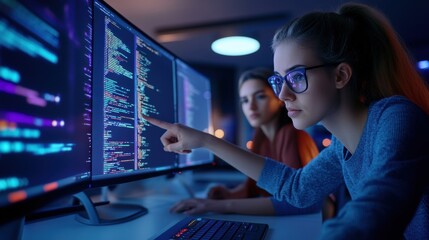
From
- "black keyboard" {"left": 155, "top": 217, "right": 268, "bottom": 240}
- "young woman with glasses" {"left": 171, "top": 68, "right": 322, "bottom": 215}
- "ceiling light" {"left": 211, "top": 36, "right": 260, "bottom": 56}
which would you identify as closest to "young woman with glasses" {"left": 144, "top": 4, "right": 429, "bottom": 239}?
"young woman with glasses" {"left": 171, "top": 68, "right": 322, "bottom": 215}

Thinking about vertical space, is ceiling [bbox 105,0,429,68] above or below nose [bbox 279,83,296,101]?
above

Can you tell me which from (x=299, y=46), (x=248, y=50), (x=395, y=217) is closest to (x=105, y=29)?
(x=299, y=46)

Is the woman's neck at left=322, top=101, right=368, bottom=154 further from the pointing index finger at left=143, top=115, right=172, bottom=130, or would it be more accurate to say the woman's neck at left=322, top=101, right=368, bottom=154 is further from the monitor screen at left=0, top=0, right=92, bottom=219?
the monitor screen at left=0, top=0, right=92, bottom=219

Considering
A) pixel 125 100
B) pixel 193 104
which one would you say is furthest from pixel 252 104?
pixel 125 100

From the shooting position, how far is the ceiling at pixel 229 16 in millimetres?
2537

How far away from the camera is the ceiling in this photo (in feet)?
8.32

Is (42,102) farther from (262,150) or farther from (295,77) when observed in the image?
(262,150)

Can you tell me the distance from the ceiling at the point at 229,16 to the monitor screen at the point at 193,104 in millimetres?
1234

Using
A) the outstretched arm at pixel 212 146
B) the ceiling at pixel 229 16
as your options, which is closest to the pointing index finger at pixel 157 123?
the outstretched arm at pixel 212 146

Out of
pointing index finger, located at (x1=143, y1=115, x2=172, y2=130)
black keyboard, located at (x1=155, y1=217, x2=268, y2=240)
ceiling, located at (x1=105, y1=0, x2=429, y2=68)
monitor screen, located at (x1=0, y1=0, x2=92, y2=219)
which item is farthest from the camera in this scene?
ceiling, located at (x1=105, y1=0, x2=429, y2=68)

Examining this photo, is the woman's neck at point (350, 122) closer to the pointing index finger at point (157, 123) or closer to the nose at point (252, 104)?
the pointing index finger at point (157, 123)

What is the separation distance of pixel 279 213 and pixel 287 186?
95 mm

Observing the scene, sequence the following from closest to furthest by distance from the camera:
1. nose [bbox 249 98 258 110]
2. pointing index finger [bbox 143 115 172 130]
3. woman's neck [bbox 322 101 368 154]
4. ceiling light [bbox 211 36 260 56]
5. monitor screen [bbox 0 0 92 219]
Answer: monitor screen [bbox 0 0 92 219] < woman's neck [bbox 322 101 368 154] < pointing index finger [bbox 143 115 172 130] < nose [bbox 249 98 258 110] < ceiling light [bbox 211 36 260 56]

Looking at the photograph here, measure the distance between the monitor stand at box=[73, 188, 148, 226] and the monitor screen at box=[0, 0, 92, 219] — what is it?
0.71 ft
